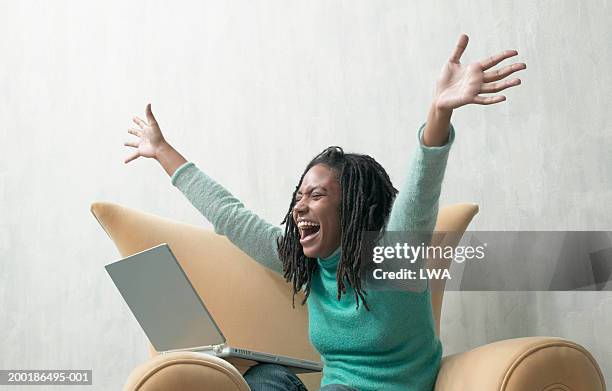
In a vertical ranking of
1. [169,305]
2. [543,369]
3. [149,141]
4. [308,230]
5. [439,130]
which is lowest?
[543,369]

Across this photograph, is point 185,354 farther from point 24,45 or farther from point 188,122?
point 24,45

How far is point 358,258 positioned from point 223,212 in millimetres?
361

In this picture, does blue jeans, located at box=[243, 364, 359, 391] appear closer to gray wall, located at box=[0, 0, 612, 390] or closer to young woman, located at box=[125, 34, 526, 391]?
young woman, located at box=[125, 34, 526, 391]

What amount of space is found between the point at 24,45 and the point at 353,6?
101cm

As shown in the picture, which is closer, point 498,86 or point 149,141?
point 498,86

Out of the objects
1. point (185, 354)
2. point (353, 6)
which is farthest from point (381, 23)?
point (185, 354)

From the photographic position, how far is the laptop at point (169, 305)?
1398 millimetres

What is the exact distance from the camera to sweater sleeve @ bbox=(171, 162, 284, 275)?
172cm

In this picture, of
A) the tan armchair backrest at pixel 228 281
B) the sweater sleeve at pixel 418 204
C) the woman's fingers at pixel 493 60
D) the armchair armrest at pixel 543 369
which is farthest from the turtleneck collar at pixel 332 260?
the woman's fingers at pixel 493 60

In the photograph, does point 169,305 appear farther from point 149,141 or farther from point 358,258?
point 149,141

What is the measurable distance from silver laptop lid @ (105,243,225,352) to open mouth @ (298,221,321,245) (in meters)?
0.27

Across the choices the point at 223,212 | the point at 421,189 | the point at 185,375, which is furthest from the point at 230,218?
the point at 185,375

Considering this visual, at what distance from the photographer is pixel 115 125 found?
A: 2.31 metres

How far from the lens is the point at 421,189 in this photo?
54.6 inches
